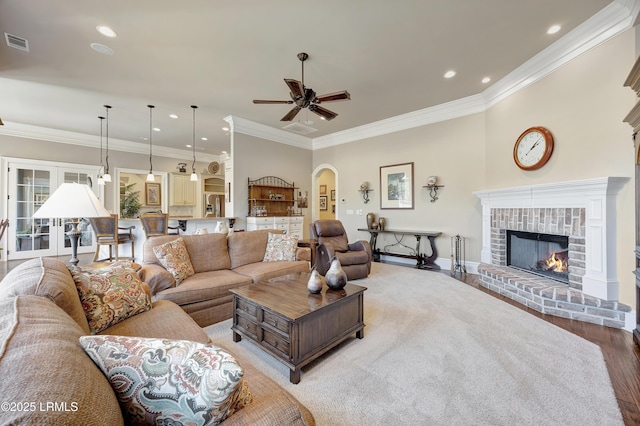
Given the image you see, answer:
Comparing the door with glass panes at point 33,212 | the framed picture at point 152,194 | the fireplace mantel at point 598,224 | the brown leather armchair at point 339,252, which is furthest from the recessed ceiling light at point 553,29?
the framed picture at point 152,194

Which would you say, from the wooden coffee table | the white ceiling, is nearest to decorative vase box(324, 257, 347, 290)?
the wooden coffee table

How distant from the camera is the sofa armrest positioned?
2.43 metres

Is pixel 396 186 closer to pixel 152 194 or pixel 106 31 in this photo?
pixel 106 31

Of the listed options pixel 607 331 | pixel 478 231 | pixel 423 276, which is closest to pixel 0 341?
pixel 607 331

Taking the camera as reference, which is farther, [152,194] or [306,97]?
[152,194]

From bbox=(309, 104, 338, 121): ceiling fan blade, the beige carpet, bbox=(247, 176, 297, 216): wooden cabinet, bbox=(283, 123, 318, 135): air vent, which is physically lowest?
the beige carpet

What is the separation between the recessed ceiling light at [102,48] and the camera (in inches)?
120

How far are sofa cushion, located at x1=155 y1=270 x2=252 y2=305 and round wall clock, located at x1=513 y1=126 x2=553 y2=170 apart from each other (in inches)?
159

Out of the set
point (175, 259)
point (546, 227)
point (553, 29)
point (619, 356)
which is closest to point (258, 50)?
point (175, 259)

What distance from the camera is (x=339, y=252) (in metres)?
4.58

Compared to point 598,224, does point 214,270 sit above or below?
below

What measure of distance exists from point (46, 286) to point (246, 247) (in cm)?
230

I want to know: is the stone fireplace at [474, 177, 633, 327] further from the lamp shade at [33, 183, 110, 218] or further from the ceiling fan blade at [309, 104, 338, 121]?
the lamp shade at [33, 183, 110, 218]

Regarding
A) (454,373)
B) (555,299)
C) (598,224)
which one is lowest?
(454,373)
